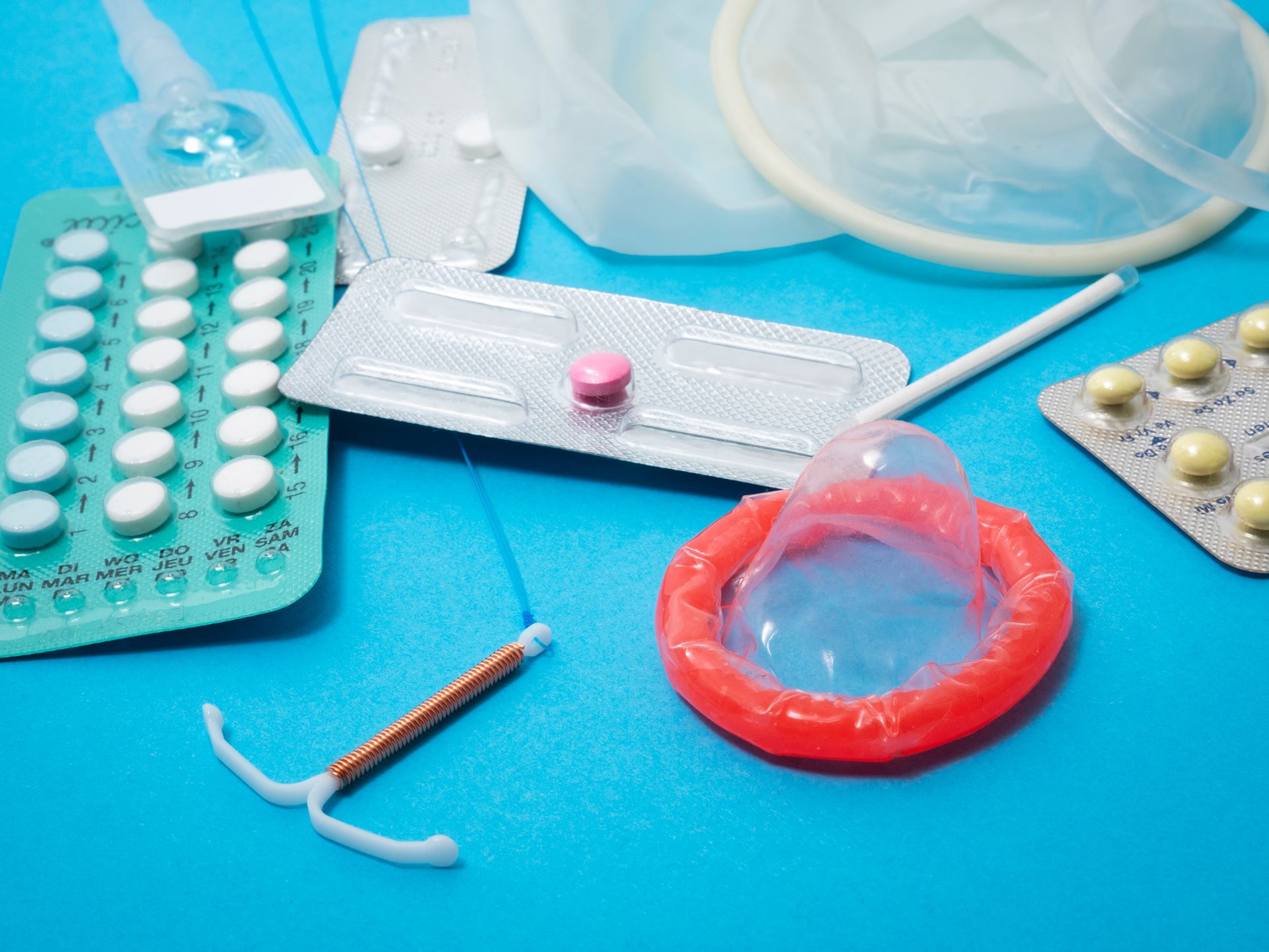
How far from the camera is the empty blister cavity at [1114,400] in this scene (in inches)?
42.6

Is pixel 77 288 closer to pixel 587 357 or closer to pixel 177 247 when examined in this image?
pixel 177 247

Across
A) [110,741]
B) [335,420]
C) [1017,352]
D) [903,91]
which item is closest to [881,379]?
[1017,352]

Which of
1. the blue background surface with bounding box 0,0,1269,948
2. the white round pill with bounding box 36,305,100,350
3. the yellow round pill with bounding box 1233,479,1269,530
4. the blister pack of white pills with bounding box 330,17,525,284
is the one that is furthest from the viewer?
the blister pack of white pills with bounding box 330,17,525,284

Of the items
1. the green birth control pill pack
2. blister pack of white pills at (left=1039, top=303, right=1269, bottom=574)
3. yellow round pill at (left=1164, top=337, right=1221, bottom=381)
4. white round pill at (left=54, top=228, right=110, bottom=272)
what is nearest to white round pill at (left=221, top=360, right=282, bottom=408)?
the green birth control pill pack

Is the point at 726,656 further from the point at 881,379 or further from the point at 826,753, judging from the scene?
the point at 881,379

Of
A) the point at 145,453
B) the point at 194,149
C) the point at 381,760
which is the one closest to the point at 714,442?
the point at 381,760

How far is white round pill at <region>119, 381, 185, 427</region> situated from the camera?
1.11 m

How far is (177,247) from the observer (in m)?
1.28

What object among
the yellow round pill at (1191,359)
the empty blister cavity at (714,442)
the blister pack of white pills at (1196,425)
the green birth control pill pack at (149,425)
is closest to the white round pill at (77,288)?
the green birth control pill pack at (149,425)

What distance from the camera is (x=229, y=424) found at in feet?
3.60

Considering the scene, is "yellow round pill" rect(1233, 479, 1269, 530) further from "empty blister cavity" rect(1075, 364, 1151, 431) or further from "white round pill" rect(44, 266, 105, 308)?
"white round pill" rect(44, 266, 105, 308)

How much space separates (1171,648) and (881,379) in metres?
0.33

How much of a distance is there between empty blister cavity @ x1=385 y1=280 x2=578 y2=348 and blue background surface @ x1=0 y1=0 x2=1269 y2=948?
110mm

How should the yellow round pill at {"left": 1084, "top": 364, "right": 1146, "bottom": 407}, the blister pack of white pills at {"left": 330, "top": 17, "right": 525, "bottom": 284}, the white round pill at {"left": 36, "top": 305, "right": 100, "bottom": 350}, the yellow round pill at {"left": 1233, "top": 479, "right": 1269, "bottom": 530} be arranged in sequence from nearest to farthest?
the yellow round pill at {"left": 1233, "top": 479, "right": 1269, "bottom": 530} → the yellow round pill at {"left": 1084, "top": 364, "right": 1146, "bottom": 407} → the white round pill at {"left": 36, "top": 305, "right": 100, "bottom": 350} → the blister pack of white pills at {"left": 330, "top": 17, "right": 525, "bottom": 284}
